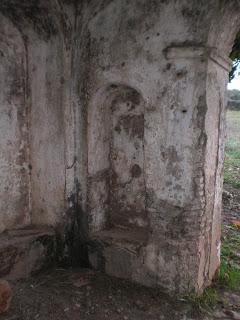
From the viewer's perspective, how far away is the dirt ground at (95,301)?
343 centimetres

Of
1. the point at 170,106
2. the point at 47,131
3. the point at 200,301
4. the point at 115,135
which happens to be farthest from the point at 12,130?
the point at 200,301

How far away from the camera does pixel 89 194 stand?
4.07 metres

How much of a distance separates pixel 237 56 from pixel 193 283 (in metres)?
4.13

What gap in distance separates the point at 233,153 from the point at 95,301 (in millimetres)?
10021

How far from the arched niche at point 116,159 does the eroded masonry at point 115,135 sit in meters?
0.01

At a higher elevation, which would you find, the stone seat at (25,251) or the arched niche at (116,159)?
the arched niche at (116,159)

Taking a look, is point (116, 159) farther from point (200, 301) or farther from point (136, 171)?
point (200, 301)

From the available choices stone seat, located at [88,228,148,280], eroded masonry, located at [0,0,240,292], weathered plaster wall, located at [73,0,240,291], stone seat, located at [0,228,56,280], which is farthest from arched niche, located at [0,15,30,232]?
stone seat, located at [88,228,148,280]

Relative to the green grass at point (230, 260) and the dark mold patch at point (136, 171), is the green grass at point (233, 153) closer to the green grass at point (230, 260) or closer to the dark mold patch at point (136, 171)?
the green grass at point (230, 260)

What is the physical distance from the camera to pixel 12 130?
3.94 metres

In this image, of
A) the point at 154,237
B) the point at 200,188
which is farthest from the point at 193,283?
the point at 200,188

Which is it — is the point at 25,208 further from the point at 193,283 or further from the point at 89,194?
the point at 193,283

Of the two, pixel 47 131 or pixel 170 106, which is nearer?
pixel 170 106

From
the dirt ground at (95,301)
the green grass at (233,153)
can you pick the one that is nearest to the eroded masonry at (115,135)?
the dirt ground at (95,301)
